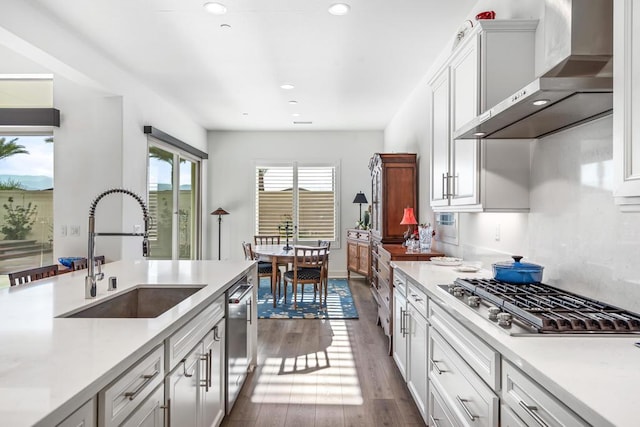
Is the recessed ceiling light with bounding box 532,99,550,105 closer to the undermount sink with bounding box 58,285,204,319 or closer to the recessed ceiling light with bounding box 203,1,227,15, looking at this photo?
the undermount sink with bounding box 58,285,204,319

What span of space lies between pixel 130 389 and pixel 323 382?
2.09 metres

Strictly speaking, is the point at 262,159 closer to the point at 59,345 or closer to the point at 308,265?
the point at 308,265

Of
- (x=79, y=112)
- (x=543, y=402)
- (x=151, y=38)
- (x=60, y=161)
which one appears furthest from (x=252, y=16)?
(x=543, y=402)

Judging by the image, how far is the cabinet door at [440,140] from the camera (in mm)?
2803

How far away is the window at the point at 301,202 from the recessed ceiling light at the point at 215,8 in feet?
15.2

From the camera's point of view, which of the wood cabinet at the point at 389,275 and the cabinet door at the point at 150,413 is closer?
the cabinet door at the point at 150,413

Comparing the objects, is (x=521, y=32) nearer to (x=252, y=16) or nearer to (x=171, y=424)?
(x=252, y=16)

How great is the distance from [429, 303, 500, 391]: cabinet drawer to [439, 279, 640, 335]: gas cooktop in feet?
0.33

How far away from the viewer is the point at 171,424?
150cm

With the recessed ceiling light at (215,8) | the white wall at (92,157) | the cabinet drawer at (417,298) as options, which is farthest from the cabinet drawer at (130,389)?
the white wall at (92,157)

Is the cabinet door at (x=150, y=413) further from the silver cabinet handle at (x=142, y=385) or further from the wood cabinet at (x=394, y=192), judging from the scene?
the wood cabinet at (x=394, y=192)

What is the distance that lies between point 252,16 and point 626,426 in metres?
3.33

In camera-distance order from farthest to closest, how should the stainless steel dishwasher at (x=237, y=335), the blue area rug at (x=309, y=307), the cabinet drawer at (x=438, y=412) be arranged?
the blue area rug at (x=309, y=307) < the stainless steel dishwasher at (x=237, y=335) < the cabinet drawer at (x=438, y=412)

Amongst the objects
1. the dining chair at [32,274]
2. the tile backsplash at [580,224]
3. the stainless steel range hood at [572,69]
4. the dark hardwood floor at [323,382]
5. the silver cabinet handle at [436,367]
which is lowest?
the dark hardwood floor at [323,382]
